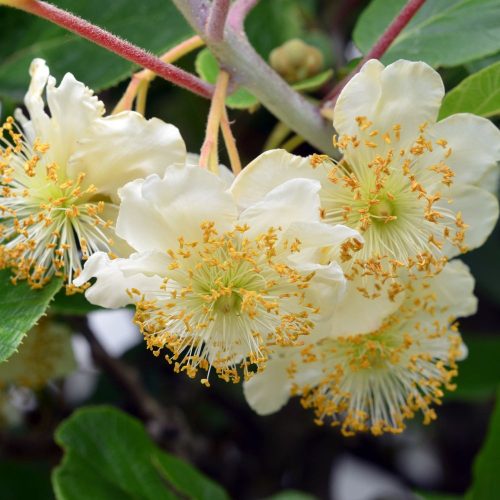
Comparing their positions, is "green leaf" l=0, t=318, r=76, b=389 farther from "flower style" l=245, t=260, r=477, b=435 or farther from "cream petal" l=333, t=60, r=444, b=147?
"cream petal" l=333, t=60, r=444, b=147

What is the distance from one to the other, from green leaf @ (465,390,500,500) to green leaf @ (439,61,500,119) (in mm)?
464

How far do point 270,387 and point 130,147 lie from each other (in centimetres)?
37

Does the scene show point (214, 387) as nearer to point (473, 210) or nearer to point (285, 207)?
point (473, 210)

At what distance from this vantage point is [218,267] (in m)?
0.95

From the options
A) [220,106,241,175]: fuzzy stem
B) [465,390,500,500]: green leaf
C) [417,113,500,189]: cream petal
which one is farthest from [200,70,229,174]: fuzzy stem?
[465,390,500,500]: green leaf

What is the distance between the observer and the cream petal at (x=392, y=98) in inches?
37.2

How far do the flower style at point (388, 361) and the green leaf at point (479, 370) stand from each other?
39 centimetres

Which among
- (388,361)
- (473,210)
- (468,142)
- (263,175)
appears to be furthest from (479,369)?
(263,175)

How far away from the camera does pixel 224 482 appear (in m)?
1.75

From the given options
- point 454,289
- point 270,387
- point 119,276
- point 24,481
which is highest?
point 119,276

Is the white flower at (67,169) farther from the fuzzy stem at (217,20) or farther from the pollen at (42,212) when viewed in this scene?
the fuzzy stem at (217,20)

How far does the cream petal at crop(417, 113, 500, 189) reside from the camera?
38.7 inches

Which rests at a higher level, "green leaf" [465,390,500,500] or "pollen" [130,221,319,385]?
"pollen" [130,221,319,385]

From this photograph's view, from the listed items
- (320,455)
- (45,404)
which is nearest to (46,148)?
(45,404)
